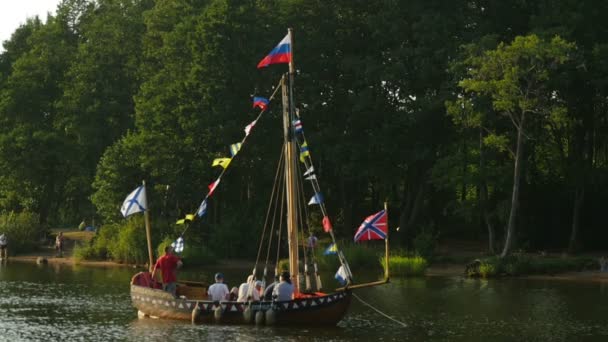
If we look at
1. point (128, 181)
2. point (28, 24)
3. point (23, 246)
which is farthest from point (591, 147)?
point (28, 24)

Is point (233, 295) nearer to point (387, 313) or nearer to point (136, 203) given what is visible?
point (136, 203)

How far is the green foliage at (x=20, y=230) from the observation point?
6932 centimetres

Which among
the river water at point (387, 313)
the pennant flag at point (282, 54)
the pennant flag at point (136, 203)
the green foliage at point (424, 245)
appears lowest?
the river water at point (387, 313)

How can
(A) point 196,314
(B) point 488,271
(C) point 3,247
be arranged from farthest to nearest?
1. (C) point 3,247
2. (B) point 488,271
3. (A) point 196,314

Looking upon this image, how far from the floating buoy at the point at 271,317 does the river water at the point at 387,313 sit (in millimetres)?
357

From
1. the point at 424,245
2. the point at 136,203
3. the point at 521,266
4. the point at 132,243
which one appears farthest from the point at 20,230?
the point at 136,203

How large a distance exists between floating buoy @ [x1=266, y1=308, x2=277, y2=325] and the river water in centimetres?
36

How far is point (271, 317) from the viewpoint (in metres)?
32.7

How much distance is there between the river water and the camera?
3116 centimetres

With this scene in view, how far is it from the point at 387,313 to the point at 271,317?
225 inches

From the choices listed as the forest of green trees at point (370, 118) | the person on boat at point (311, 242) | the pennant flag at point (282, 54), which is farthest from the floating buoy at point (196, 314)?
the forest of green trees at point (370, 118)

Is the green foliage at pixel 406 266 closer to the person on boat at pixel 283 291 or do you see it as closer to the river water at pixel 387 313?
the river water at pixel 387 313

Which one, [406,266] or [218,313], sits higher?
[406,266]

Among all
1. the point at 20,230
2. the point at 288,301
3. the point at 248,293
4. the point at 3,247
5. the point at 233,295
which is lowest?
the point at 288,301
